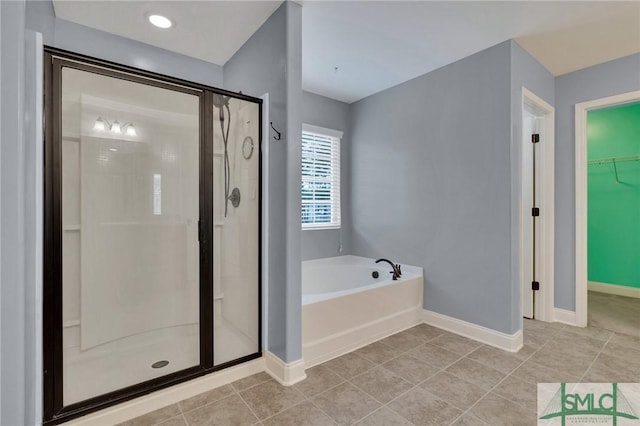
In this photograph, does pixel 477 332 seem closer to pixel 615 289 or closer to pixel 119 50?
pixel 615 289

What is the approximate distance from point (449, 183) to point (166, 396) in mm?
2863

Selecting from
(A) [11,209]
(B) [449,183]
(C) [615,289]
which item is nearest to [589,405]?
(B) [449,183]

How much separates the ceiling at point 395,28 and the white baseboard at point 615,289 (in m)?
3.05

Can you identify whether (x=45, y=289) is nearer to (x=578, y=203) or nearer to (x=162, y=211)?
(x=162, y=211)

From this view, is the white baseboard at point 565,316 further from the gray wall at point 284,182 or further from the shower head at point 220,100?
the shower head at point 220,100

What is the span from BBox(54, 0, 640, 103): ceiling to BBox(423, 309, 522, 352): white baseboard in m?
2.49

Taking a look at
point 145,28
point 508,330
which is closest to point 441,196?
point 508,330

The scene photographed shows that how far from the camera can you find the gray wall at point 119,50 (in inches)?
86.4

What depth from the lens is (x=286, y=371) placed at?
202 cm

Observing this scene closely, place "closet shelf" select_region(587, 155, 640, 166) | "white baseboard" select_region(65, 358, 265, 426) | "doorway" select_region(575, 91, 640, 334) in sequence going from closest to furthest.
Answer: "white baseboard" select_region(65, 358, 265, 426), "doorway" select_region(575, 91, 640, 334), "closet shelf" select_region(587, 155, 640, 166)

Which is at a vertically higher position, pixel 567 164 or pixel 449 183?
pixel 567 164

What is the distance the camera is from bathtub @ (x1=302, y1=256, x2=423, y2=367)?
Result: 2322mm

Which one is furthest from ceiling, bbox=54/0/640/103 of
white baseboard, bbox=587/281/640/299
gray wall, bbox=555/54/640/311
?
white baseboard, bbox=587/281/640/299

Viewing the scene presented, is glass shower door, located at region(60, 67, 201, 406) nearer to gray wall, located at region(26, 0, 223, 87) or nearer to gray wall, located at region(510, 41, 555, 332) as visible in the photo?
gray wall, located at region(26, 0, 223, 87)
